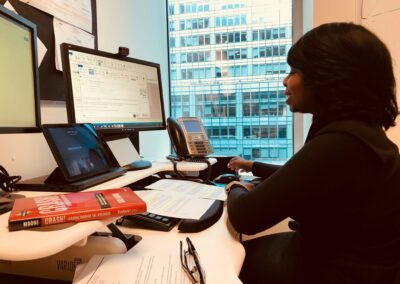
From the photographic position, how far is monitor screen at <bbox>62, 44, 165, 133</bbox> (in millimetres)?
1021

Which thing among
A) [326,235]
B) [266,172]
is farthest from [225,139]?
[326,235]

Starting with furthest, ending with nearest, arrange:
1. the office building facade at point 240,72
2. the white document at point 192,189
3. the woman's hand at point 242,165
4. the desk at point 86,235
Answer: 1. the office building facade at point 240,72
2. the woman's hand at point 242,165
3. the white document at point 192,189
4. the desk at point 86,235

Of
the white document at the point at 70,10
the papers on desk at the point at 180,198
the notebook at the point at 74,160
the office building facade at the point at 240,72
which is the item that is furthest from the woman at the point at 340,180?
the office building facade at the point at 240,72

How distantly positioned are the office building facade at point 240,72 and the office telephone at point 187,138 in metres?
0.71

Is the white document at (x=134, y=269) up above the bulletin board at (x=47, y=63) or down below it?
below

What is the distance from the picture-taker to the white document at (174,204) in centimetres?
83

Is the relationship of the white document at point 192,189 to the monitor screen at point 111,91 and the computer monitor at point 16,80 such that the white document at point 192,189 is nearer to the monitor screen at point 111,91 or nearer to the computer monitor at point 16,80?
the monitor screen at point 111,91

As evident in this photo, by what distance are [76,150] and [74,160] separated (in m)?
0.04

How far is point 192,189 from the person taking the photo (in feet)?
3.56

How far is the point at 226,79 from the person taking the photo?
232 cm

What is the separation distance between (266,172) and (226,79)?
1218 mm

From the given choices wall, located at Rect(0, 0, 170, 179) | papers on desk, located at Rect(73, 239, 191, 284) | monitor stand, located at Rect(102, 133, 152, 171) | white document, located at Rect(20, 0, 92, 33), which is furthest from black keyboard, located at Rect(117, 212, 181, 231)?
white document, located at Rect(20, 0, 92, 33)

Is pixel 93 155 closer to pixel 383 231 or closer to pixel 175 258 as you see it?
pixel 175 258

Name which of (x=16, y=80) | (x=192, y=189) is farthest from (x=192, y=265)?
(x=16, y=80)
